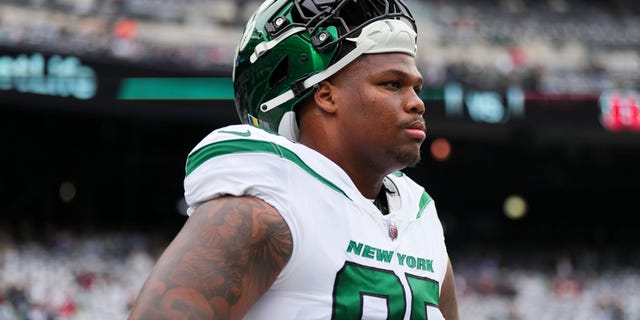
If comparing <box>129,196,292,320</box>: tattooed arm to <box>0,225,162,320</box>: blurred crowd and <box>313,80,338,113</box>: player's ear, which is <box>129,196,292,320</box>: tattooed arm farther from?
<box>0,225,162,320</box>: blurred crowd

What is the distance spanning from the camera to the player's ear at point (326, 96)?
7.34 feet

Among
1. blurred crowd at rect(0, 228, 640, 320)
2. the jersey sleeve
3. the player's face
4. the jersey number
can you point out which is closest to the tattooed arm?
the jersey sleeve

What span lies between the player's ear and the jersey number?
43 cm

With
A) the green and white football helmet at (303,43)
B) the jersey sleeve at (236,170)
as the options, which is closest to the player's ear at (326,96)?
the green and white football helmet at (303,43)

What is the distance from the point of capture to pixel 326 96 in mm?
2248

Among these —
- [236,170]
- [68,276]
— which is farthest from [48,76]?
[236,170]

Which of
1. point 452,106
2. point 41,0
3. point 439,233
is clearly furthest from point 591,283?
point 439,233

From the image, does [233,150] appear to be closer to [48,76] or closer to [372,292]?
[372,292]

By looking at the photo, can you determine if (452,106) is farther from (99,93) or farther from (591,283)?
(99,93)

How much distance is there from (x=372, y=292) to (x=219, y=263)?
398mm

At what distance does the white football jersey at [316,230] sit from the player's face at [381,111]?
0.11 m

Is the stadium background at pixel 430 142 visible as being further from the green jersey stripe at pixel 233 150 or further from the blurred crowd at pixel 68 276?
the green jersey stripe at pixel 233 150

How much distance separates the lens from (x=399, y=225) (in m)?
2.24

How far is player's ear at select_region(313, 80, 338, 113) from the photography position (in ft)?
7.34
